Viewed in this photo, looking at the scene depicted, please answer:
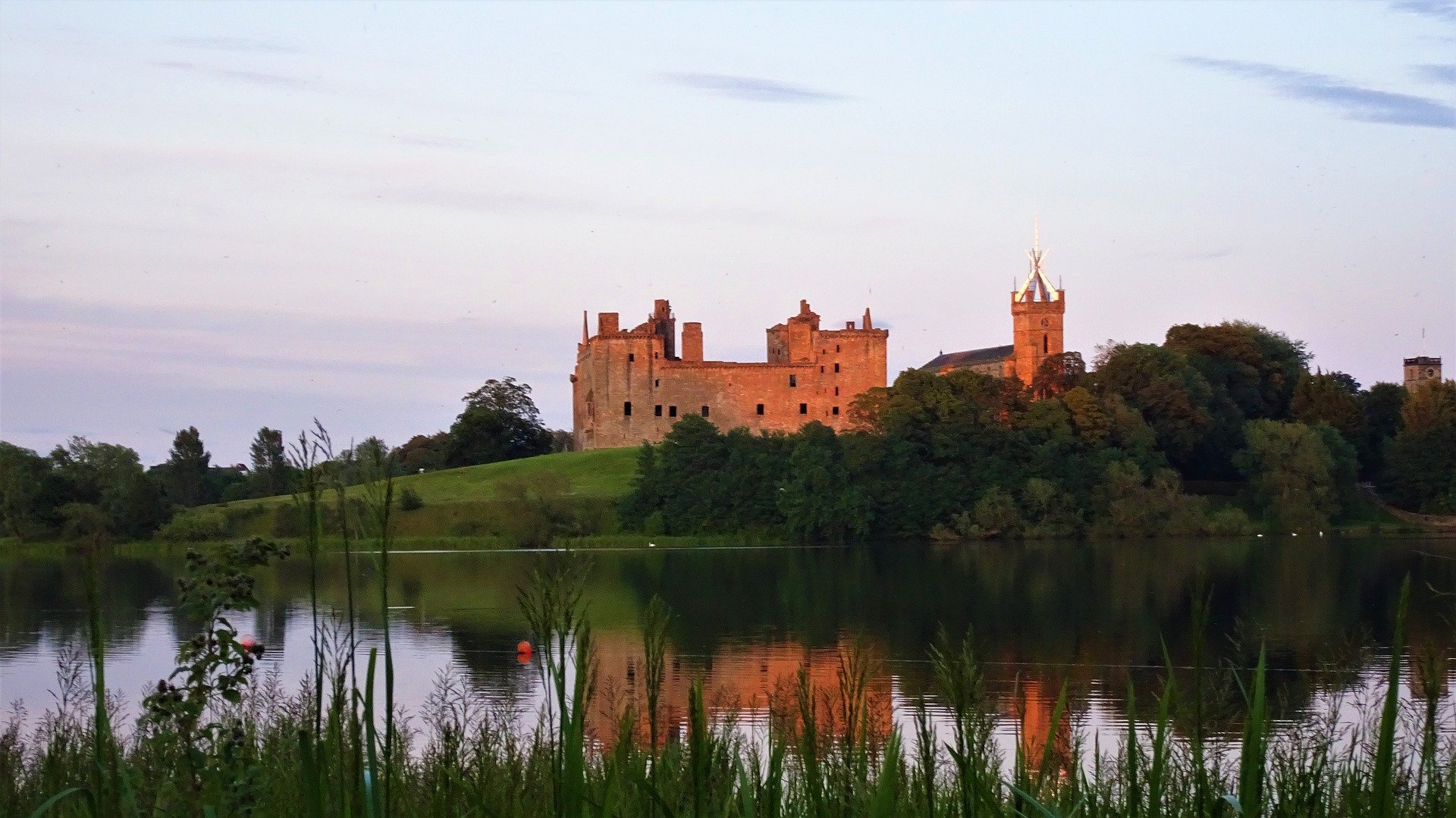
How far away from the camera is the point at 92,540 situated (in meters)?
2.09

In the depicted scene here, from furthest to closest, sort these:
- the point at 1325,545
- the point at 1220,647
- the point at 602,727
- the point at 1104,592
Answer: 1. the point at 1325,545
2. the point at 1104,592
3. the point at 1220,647
4. the point at 602,727

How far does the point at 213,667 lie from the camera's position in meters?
3.79

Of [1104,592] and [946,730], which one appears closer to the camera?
[946,730]

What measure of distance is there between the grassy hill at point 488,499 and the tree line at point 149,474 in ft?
6.05

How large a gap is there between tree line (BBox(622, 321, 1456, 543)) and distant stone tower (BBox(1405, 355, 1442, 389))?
34.3 metres

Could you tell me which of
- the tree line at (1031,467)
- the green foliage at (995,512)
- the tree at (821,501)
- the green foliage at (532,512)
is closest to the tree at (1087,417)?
the tree line at (1031,467)

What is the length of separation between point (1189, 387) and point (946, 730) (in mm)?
48556

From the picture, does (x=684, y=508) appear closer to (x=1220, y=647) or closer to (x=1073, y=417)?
(x=1073, y=417)

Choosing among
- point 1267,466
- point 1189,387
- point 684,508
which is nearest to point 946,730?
point 684,508

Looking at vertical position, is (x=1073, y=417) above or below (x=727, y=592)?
above

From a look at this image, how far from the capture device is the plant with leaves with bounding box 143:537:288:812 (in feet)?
12.2

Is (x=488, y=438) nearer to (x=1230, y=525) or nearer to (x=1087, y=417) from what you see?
(x=1087, y=417)

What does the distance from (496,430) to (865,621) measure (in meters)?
51.7

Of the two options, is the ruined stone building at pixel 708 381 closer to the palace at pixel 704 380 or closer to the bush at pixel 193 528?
the palace at pixel 704 380
